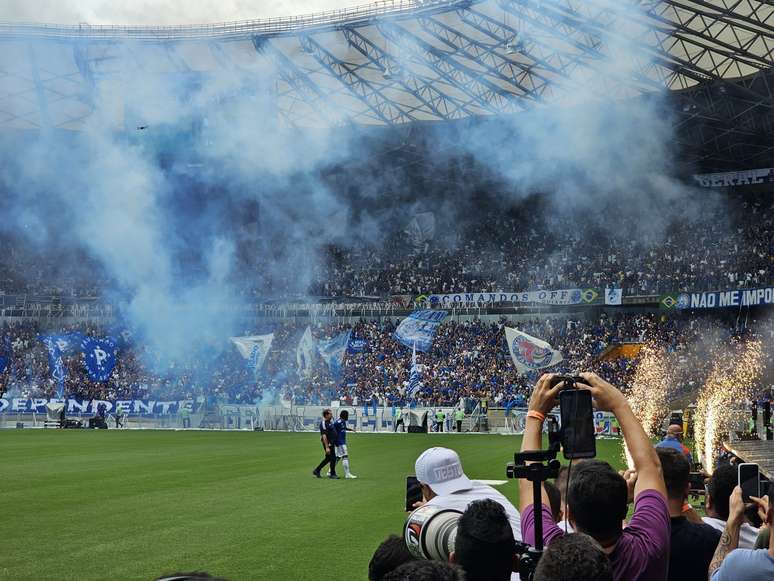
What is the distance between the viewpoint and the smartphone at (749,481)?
18.0 feet

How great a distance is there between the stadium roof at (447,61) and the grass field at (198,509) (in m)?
17.2

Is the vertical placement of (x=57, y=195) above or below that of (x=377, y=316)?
above

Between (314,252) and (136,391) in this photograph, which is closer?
(136,391)

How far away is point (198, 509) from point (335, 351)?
1300 inches

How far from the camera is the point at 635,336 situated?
49.0 meters

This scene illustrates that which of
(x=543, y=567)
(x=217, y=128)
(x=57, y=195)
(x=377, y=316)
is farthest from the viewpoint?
(x=377, y=316)

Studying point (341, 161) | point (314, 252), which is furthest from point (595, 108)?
point (314, 252)

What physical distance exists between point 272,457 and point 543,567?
2360cm

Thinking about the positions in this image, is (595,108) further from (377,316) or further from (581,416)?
(581,416)

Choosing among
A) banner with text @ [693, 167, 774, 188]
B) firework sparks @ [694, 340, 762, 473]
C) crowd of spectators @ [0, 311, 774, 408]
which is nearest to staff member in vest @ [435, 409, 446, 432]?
crowd of spectators @ [0, 311, 774, 408]

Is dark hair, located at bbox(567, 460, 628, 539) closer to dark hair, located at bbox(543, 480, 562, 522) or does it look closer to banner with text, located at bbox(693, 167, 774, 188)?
dark hair, located at bbox(543, 480, 562, 522)

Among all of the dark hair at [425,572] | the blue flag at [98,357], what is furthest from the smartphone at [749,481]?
the blue flag at [98,357]

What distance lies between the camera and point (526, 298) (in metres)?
52.6

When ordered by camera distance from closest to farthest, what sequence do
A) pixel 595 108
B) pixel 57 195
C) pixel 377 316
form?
1. pixel 595 108
2. pixel 57 195
3. pixel 377 316
